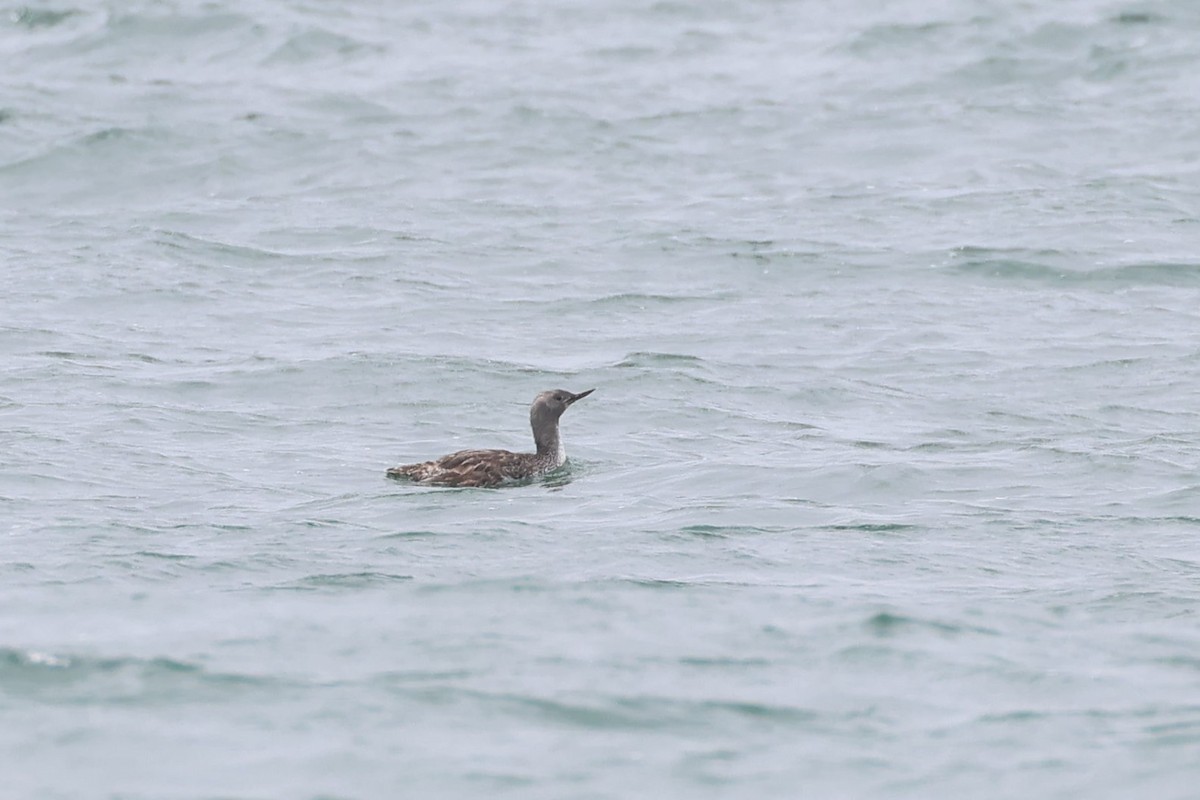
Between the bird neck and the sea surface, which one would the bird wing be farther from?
the bird neck

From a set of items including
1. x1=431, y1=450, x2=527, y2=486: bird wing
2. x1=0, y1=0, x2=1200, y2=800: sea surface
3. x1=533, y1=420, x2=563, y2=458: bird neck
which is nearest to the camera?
x1=0, y1=0, x2=1200, y2=800: sea surface

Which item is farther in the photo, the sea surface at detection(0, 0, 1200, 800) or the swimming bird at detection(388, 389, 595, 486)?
the swimming bird at detection(388, 389, 595, 486)

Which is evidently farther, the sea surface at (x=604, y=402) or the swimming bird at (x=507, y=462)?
the swimming bird at (x=507, y=462)

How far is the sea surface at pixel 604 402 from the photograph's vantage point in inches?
328

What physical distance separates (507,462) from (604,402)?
7.71 ft

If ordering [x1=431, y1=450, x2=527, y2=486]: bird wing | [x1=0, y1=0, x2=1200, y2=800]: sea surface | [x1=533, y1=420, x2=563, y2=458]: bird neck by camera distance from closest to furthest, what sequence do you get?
[x1=0, y1=0, x2=1200, y2=800]: sea surface → [x1=431, y1=450, x2=527, y2=486]: bird wing → [x1=533, y1=420, x2=563, y2=458]: bird neck

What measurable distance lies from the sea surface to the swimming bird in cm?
24

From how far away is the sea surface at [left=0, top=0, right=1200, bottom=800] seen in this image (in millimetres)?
8320

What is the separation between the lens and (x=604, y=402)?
15062 millimetres

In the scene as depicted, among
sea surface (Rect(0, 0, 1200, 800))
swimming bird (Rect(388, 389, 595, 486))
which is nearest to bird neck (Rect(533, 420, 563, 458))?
swimming bird (Rect(388, 389, 595, 486))

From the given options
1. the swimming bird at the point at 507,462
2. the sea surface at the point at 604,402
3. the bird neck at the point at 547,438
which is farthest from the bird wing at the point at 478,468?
the bird neck at the point at 547,438

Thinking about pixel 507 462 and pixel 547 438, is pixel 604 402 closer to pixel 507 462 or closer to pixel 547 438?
pixel 547 438

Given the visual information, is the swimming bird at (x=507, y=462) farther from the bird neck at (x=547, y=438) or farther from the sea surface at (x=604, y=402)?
the sea surface at (x=604, y=402)

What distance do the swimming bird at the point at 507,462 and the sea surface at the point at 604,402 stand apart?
24cm
